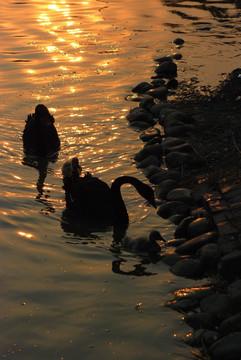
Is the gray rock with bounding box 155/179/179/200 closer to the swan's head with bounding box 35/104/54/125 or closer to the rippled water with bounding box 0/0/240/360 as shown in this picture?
the rippled water with bounding box 0/0/240/360

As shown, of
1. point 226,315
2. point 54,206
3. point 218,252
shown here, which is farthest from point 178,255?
point 54,206

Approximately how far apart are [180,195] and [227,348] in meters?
4.01

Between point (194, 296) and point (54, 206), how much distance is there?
11.6ft

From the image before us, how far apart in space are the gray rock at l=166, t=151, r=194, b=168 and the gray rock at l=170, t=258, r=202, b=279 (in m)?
3.39

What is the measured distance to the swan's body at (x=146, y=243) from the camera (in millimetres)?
8570

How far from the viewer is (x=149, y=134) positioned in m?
12.9

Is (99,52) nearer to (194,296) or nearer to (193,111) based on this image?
(193,111)

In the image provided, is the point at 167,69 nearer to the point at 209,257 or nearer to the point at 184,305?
the point at 209,257

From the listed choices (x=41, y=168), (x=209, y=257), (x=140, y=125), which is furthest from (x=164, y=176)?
(x=209, y=257)

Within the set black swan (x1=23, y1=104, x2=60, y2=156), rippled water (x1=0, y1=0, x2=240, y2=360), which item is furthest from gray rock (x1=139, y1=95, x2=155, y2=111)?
black swan (x1=23, y1=104, x2=60, y2=156)

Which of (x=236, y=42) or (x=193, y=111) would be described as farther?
(x=236, y=42)

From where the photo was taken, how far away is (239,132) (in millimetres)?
11883

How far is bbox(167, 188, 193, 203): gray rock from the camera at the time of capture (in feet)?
32.4

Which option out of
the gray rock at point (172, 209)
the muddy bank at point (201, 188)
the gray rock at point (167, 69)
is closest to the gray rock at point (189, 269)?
the muddy bank at point (201, 188)
